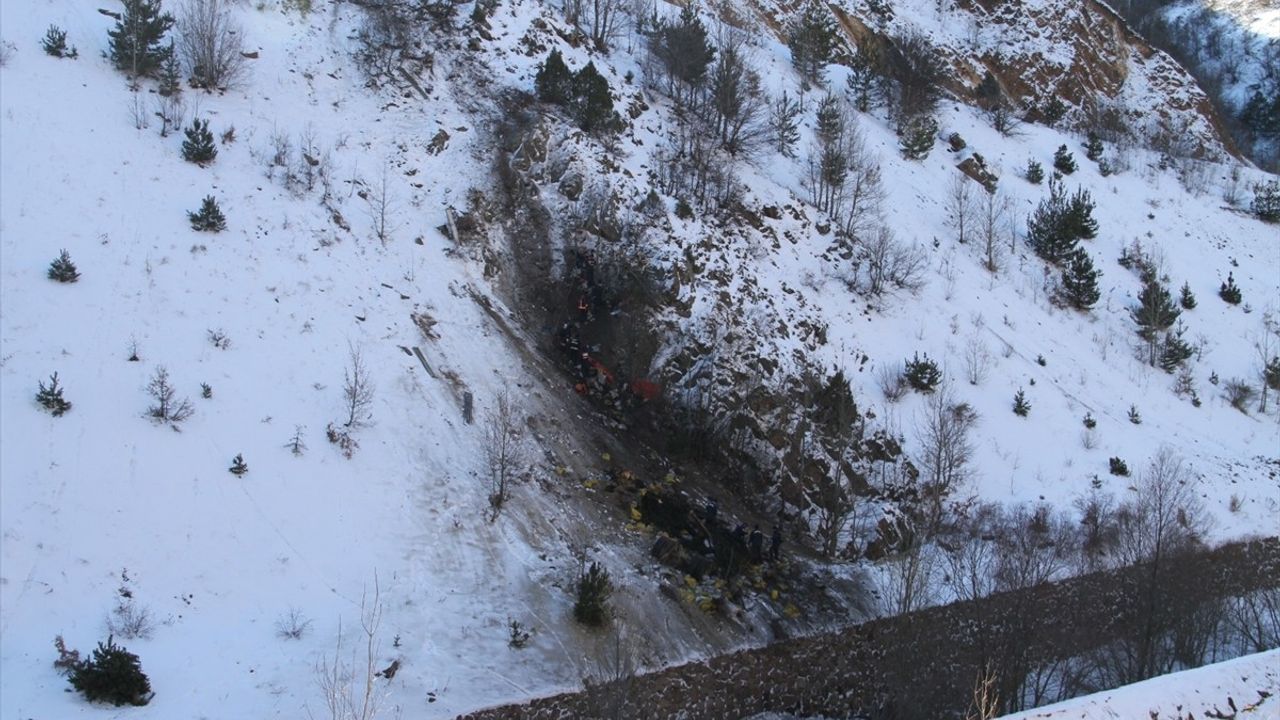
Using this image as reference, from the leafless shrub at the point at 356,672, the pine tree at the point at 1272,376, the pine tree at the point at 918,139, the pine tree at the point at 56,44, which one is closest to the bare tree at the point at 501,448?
the leafless shrub at the point at 356,672

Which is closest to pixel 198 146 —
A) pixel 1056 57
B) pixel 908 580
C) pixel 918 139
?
pixel 908 580

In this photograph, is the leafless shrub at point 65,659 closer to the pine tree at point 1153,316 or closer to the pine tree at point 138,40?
the pine tree at point 138,40

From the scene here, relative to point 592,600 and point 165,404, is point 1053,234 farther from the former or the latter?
point 165,404

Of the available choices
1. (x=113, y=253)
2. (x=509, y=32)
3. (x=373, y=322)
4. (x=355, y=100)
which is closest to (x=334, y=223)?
(x=373, y=322)

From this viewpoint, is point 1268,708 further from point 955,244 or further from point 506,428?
point 955,244

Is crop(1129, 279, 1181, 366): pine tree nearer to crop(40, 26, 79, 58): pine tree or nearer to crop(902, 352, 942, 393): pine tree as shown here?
crop(902, 352, 942, 393): pine tree
